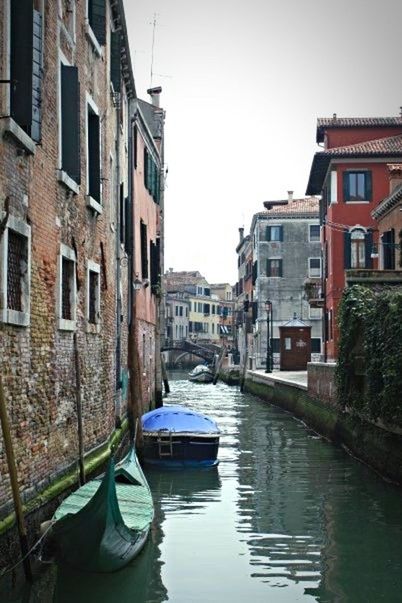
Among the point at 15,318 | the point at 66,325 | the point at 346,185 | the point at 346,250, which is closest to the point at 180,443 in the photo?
the point at 66,325

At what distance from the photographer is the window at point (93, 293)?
1244 cm

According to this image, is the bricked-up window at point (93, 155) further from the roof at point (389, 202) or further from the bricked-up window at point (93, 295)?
the roof at point (389, 202)

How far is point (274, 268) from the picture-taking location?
5050 cm

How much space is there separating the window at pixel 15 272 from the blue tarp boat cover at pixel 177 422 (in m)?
7.52

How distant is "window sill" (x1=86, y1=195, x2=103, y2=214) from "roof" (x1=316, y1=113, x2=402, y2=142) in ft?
69.0

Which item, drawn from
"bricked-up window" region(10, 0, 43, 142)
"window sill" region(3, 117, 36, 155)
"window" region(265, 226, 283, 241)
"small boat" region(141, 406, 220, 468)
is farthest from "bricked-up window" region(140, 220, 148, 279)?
"window" region(265, 226, 283, 241)

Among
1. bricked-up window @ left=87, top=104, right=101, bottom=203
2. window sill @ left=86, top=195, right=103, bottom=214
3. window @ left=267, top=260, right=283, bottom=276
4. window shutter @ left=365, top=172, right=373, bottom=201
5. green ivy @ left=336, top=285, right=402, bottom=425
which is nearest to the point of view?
window sill @ left=86, top=195, right=103, bottom=214

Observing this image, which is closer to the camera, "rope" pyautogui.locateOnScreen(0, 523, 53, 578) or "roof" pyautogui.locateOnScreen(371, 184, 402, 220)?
"rope" pyautogui.locateOnScreen(0, 523, 53, 578)

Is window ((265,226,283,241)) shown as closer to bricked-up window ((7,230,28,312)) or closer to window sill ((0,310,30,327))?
bricked-up window ((7,230,28,312))

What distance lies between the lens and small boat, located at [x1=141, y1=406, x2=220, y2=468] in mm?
15570

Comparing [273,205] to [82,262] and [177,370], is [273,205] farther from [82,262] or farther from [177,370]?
[82,262]

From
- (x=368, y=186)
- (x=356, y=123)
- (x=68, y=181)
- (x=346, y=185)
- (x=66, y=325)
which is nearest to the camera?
(x=66, y=325)

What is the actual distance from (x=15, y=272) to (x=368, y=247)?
22.4 meters

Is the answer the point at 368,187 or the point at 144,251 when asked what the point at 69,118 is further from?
the point at 368,187
